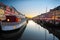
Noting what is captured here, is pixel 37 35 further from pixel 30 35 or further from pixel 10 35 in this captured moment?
pixel 10 35

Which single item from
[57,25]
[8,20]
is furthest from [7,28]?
[57,25]

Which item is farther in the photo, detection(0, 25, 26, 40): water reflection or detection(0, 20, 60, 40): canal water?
detection(0, 20, 60, 40): canal water

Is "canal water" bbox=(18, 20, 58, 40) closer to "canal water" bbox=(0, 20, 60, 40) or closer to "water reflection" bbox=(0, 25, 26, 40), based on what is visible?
"canal water" bbox=(0, 20, 60, 40)

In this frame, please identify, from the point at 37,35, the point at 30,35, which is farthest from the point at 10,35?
the point at 37,35

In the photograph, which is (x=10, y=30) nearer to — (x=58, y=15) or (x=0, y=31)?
(x=0, y=31)

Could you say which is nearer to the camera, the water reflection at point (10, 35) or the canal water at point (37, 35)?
the water reflection at point (10, 35)

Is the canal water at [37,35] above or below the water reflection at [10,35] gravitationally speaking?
below

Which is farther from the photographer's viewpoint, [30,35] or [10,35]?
[30,35]

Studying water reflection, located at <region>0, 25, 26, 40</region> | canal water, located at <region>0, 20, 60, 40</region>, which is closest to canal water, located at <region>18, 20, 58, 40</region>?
canal water, located at <region>0, 20, 60, 40</region>

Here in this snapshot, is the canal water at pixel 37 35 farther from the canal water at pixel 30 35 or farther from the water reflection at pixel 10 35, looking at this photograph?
the water reflection at pixel 10 35

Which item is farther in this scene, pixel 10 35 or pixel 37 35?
pixel 37 35

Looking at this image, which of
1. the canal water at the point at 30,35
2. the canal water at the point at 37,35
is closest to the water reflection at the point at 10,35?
the canal water at the point at 30,35

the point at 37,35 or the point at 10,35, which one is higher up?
the point at 10,35

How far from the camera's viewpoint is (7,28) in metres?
17.8
